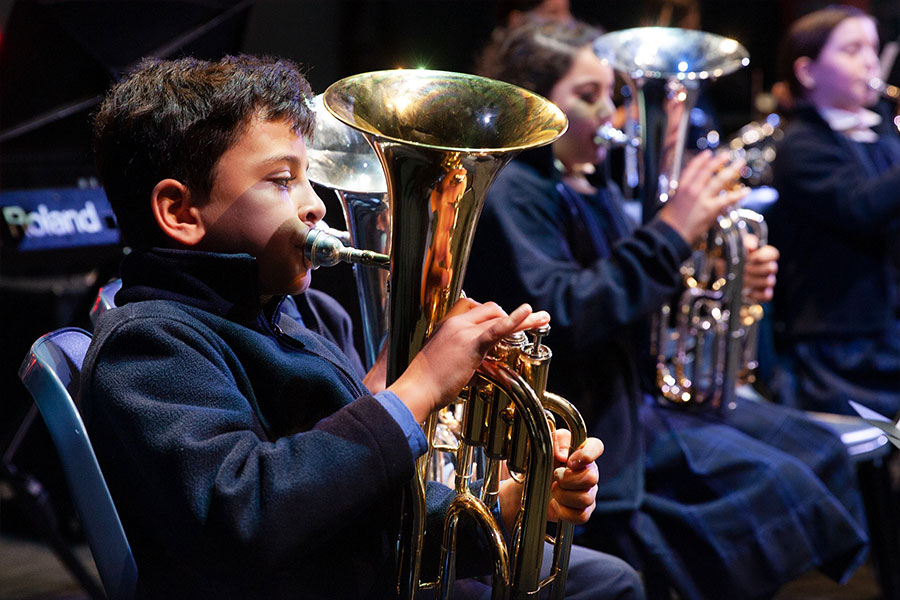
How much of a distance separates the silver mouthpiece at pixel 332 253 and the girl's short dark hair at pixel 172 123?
13 cm

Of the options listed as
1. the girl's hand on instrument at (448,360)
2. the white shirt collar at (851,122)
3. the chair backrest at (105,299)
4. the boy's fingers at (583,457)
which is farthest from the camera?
the white shirt collar at (851,122)

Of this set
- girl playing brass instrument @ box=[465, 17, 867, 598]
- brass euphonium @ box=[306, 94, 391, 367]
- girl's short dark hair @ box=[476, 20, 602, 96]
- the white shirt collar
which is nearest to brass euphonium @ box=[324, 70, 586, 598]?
brass euphonium @ box=[306, 94, 391, 367]

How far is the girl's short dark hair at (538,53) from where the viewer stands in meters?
2.02

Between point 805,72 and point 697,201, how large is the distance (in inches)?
Result: 51.3

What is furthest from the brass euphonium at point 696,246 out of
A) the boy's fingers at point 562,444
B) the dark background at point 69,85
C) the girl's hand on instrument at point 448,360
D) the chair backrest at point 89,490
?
the chair backrest at point 89,490

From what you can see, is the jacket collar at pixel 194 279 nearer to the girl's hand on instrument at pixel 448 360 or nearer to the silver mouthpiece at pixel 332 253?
the silver mouthpiece at pixel 332 253

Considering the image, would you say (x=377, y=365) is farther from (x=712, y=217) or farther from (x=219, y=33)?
(x=219, y=33)

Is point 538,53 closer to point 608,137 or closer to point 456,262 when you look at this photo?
point 608,137

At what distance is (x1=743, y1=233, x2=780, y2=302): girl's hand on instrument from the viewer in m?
2.03

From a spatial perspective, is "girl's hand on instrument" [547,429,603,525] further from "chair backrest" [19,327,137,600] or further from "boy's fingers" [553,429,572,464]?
"chair backrest" [19,327,137,600]

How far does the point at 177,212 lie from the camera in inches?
44.1

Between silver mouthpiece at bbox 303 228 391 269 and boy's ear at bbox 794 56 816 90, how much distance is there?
7.24ft

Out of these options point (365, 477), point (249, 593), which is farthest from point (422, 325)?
point (249, 593)

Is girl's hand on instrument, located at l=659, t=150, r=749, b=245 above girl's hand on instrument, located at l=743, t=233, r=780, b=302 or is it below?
above
